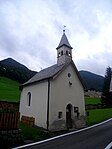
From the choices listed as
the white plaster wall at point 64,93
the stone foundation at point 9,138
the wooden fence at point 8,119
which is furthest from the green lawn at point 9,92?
the stone foundation at point 9,138

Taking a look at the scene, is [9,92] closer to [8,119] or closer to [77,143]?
[8,119]

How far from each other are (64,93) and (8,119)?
11.1 meters

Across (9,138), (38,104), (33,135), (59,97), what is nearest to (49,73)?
(59,97)

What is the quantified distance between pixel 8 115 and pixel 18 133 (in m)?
1.36

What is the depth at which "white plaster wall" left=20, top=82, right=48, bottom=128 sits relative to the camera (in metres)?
21.8

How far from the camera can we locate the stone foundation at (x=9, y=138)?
39.0 feet

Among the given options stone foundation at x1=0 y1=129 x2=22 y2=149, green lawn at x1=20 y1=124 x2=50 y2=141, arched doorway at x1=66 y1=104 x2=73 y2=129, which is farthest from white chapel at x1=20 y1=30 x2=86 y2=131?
stone foundation at x1=0 y1=129 x2=22 y2=149

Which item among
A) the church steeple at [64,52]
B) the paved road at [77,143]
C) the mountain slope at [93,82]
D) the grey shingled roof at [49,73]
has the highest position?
the mountain slope at [93,82]

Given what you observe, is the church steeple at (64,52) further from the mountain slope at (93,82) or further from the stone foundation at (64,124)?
the mountain slope at (93,82)

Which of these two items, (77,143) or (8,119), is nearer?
(8,119)

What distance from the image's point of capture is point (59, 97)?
22531 millimetres

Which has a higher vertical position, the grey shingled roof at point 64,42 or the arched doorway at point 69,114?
the grey shingled roof at point 64,42

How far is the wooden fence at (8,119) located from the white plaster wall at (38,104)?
8.49m

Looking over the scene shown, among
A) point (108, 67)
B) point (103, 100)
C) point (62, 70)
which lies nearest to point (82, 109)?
point (62, 70)
